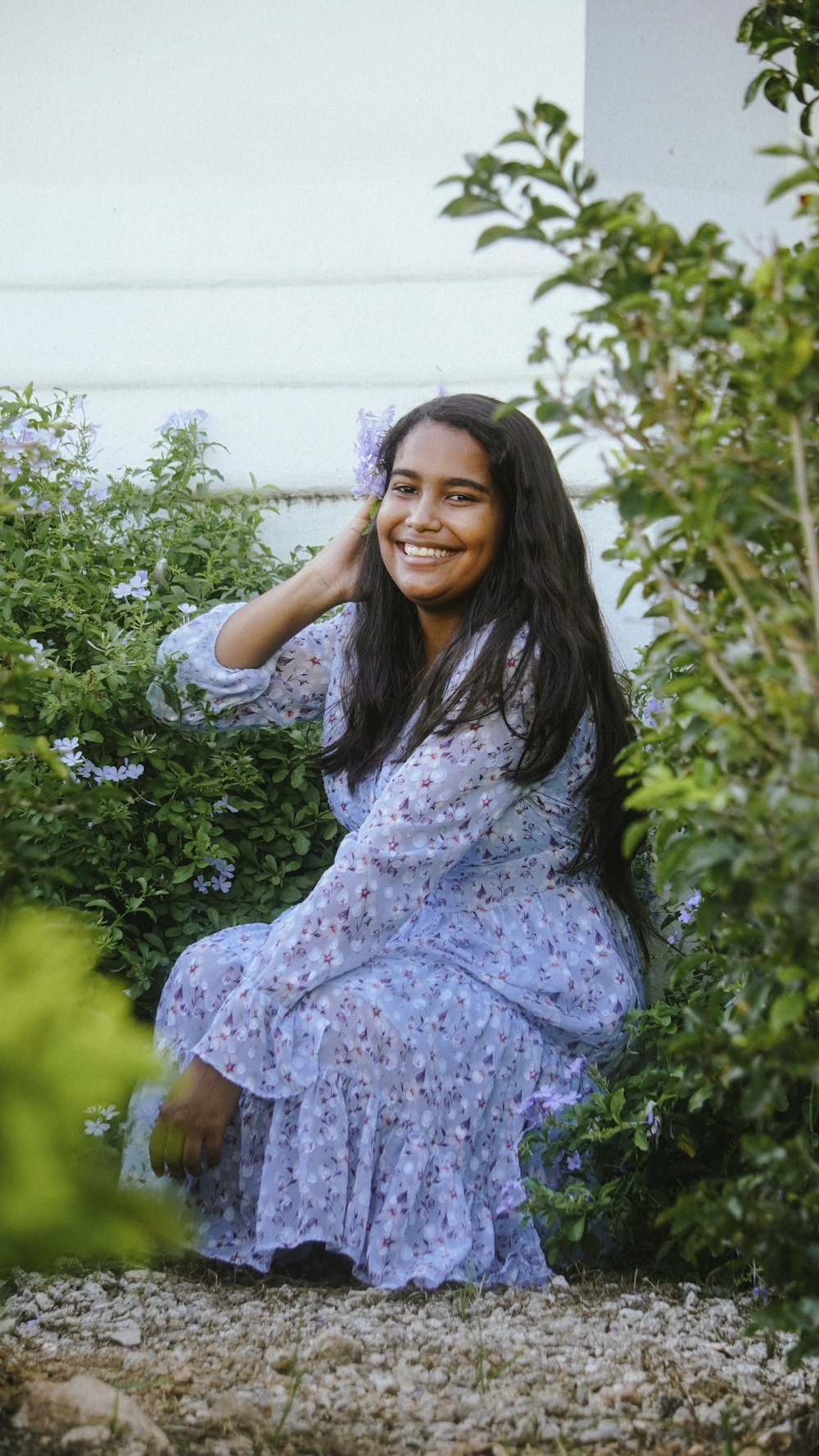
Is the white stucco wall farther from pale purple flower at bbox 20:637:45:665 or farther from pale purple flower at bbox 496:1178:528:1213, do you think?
pale purple flower at bbox 496:1178:528:1213

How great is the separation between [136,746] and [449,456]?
835mm

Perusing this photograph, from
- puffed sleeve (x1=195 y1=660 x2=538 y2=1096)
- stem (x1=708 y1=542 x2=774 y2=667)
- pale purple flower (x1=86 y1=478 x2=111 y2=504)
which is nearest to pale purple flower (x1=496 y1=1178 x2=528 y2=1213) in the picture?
puffed sleeve (x1=195 y1=660 x2=538 y2=1096)

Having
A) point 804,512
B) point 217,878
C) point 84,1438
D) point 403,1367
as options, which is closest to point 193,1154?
point 403,1367

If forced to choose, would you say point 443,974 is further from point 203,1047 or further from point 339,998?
point 203,1047

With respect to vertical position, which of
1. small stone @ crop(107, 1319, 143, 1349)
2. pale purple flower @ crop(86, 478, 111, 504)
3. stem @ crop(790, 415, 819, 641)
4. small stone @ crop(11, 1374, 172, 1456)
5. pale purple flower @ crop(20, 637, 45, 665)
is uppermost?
pale purple flower @ crop(86, 478, 111, 504)

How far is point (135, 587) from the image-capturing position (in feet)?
10.7

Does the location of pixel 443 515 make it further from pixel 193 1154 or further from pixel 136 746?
pixel 193 1154

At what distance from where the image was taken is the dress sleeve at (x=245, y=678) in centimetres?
316

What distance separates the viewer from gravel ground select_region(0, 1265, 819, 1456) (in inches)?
70.0

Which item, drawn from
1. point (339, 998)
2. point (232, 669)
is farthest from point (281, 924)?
point (232, 669)

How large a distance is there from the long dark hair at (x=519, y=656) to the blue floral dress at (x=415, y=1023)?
50 mm

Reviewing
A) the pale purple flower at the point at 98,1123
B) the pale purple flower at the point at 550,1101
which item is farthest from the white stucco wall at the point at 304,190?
the pale purple flower at the point at 98,1123

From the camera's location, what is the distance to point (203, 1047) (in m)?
2.55

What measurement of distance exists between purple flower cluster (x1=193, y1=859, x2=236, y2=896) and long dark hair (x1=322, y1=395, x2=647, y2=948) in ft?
0.96
